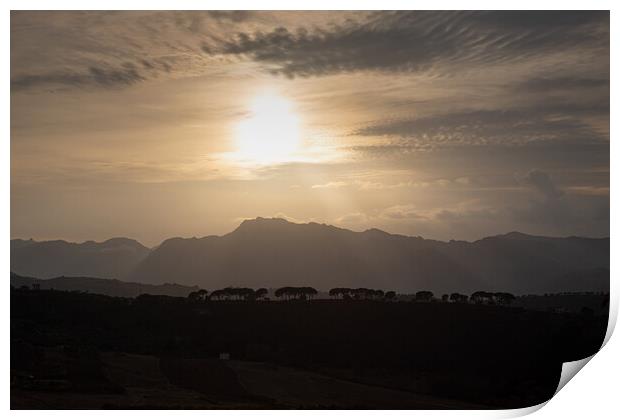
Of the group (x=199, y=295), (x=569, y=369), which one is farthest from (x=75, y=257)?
(x=569, y=369)

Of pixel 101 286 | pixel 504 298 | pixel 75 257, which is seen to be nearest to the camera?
pixel 75 257

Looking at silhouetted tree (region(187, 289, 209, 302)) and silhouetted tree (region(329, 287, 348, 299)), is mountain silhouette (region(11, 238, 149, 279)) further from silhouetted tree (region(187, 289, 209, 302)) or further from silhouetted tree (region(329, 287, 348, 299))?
silhouetted tree (region(329, 287, 348, 299))

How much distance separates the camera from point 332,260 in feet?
19.1

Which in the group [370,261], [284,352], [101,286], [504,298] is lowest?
[284,352]

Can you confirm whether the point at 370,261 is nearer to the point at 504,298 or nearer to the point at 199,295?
the point at 504,298

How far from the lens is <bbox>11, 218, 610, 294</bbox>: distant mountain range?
18.6ft

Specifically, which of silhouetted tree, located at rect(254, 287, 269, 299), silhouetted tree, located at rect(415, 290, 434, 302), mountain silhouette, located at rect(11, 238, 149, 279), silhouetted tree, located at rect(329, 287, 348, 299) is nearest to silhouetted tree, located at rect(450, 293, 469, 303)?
silhouetted tree, located at rect(415, 290, 434, 302)

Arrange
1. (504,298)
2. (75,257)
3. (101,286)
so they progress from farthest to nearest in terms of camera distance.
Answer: (504,298) → (101,286) → (75,257)

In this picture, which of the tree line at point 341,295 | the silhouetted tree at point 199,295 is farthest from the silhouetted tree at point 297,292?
the silhouetted tree at point 199,295

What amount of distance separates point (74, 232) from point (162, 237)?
2.58 feet

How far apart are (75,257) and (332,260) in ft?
7.64

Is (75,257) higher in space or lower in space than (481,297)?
higher

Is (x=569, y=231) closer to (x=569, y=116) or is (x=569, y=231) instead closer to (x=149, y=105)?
(x=569, y=116)

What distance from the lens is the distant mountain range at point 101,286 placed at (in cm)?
572
